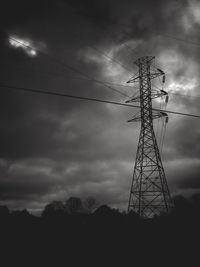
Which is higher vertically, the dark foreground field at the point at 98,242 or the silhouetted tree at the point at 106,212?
the silhouetted tree at the point at 106,212

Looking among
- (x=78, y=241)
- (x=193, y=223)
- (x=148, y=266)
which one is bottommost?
(x=148, y=266)

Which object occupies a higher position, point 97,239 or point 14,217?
point 14,217


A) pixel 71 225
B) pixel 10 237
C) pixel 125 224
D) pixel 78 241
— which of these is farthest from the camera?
pixel 125 224

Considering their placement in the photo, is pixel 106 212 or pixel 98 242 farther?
pixel 106 212

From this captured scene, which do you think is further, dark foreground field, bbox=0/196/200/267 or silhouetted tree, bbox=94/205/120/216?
silhouetted tree, bbox=94/205/120/216

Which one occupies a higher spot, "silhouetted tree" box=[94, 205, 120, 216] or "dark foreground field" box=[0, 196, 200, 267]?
"silhouetted tree" box=[94, 205, 120, 216]

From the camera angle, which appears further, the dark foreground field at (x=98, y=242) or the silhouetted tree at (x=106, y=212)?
the silhouetted tree at (x=106, y=212)

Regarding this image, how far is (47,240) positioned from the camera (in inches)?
470

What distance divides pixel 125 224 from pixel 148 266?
4594 millimetres

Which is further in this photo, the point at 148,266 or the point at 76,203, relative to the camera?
the point at 76,203

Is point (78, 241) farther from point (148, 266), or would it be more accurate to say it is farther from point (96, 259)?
point (148, 266)

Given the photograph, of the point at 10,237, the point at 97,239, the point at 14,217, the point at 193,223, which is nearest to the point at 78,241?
the point at 97,239

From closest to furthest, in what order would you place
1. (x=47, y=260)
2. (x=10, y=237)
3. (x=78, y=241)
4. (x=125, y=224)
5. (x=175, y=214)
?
(x=47, y=260)
(x=10, y=237)
(x=78, y=241)
(x=125, y=224)
(x=175, y=214)

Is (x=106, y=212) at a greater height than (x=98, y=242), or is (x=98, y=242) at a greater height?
(x=106, y=212)
